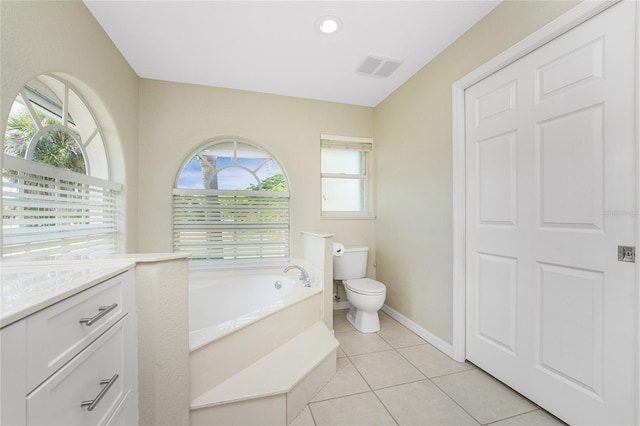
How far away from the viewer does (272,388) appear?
1.37 meters

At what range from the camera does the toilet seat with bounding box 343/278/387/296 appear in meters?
2.36

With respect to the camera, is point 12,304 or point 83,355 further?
point 83,355

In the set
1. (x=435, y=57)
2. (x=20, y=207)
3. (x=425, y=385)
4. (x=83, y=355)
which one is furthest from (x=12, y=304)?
(x=435, y=57)

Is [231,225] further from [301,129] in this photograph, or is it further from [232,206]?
[301,129]

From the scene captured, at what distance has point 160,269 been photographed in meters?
1.15

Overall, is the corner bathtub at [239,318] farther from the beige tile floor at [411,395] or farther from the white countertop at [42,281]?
the white countertop at [42,281]

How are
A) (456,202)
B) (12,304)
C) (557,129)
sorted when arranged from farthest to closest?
(456,202) < (557,129) < (12,304)

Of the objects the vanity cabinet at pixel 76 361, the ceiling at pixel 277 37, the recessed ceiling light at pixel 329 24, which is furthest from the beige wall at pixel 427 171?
the vanity cabinet at pixel 76 361

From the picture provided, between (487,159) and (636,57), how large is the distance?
761 mm

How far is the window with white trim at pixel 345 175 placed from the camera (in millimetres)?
3082

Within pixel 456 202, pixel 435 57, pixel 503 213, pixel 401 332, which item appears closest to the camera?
pixel 503 213

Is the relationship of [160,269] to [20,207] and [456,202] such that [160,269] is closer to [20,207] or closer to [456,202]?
[20,207]

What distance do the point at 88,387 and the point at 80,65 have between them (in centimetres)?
183

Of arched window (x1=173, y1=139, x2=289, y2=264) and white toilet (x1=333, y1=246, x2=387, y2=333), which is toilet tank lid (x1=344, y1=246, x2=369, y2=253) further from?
arched window (x1=173, y1=139, x2=289, y2=264)
